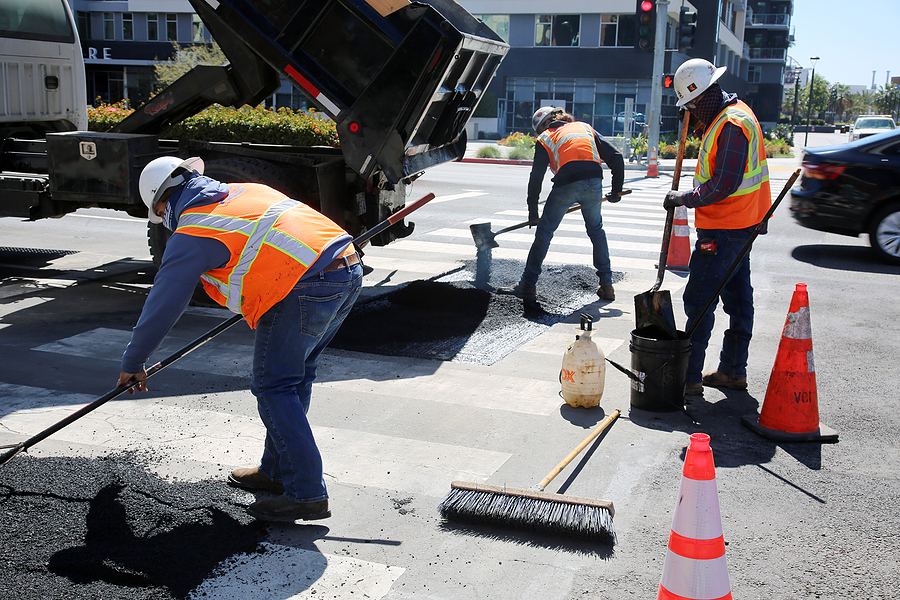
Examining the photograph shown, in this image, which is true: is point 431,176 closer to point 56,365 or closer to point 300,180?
point 300,180

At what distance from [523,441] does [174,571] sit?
6.91ft

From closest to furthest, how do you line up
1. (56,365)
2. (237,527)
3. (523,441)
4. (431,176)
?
(237,527)
(523,441)
(56,365)
(431,176)

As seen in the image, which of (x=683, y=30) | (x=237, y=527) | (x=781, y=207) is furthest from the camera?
(x=683, y=30)

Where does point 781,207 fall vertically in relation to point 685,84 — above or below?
below

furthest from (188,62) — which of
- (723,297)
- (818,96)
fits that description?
(818,96)

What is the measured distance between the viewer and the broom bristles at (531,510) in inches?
137

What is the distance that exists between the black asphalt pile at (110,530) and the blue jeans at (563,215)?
4.70 m

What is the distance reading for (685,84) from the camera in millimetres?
5270

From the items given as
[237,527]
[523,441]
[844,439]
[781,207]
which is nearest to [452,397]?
[523,441]

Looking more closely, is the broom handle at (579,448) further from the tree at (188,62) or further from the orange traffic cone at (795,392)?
the tree at (188,62)

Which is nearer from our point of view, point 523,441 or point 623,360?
point 523,441

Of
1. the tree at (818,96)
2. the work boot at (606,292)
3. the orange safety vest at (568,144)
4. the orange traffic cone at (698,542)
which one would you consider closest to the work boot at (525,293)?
the work boot at (606,292)

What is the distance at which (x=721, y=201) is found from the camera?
523cm

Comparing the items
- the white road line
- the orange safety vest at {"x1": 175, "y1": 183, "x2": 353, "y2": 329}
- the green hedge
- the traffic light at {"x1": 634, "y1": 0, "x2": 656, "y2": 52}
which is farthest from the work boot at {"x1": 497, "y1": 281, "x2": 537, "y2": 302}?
the traffic light at {"x1": 634, "y1": 0, "x2": 656, "y2": 52}
